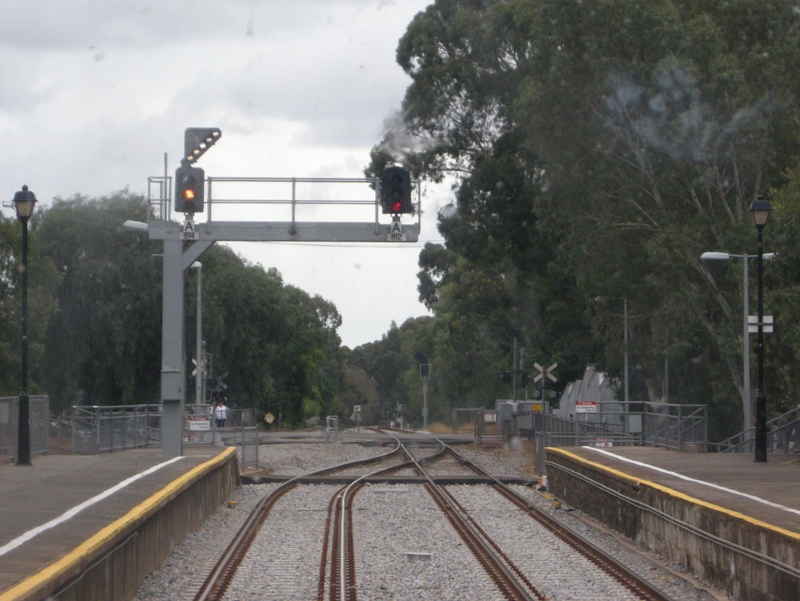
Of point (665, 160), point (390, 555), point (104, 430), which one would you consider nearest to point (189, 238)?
point (104, 430)

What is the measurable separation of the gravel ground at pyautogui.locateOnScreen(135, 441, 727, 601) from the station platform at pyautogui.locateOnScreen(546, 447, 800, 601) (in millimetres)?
314

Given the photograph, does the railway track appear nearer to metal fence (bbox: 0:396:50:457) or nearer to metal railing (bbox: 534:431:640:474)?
metal railing (bbox: 534:431:640:474)

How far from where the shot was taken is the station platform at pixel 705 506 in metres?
9.62

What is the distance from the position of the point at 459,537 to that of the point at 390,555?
1.91m

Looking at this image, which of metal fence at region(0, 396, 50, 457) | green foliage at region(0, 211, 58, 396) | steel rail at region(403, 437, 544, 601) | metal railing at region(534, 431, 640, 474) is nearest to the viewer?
steel rail at region(403, 437, 544, 601)

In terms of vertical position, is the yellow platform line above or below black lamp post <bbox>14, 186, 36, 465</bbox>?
below

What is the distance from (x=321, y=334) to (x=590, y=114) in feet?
223

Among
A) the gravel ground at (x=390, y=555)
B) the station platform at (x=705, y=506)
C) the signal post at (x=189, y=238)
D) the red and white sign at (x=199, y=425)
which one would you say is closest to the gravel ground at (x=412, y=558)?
the gravel ground at (x=390, y=555)

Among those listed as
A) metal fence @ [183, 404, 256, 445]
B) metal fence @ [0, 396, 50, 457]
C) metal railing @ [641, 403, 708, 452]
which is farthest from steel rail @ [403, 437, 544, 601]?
metal fence @ [183, 404, 256, 445]

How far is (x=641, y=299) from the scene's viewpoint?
1564 inches

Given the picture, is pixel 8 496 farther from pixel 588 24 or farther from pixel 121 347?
pixel 121 347

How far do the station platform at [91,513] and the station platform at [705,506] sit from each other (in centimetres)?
605

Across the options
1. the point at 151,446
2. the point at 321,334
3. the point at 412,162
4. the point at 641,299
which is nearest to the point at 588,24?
the point at 641,299

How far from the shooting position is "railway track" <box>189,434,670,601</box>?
10930mm
